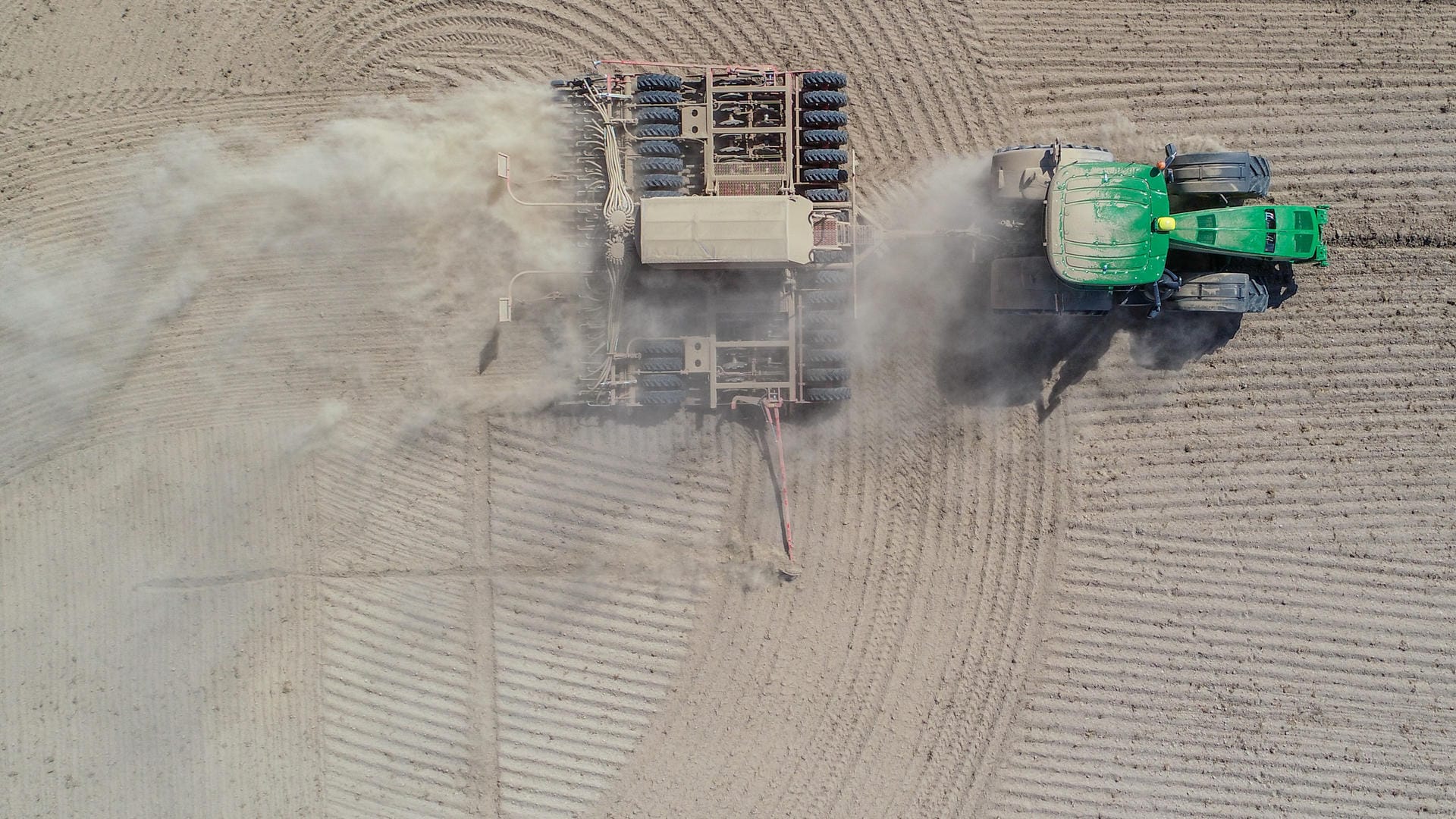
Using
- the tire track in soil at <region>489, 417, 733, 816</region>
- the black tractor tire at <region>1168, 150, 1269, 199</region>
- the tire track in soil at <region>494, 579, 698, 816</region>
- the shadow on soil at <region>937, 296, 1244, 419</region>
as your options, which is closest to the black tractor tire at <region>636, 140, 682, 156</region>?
the tire track in soil at <region>489, 417, 733, 816</region>

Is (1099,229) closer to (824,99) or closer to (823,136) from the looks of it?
(823,136)

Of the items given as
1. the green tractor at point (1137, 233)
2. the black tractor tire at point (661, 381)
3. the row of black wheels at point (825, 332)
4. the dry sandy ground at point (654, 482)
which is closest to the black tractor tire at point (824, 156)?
the dry sandy ground at point (654, 482)

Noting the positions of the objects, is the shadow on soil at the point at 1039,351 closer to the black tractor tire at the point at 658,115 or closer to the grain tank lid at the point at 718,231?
the grain tank lid at the point at 718,231

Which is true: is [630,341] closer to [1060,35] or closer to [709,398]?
[709,398]

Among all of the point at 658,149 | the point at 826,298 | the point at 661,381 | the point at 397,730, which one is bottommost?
the point at 397,730

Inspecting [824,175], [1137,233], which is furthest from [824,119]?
[1137,233]
